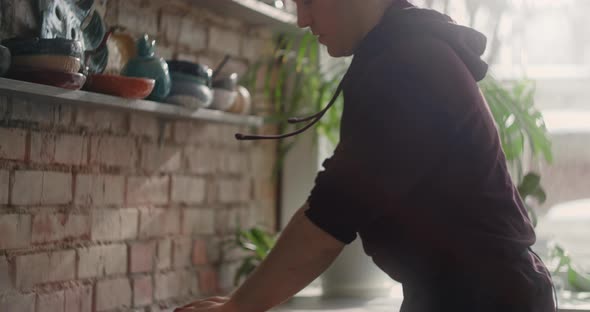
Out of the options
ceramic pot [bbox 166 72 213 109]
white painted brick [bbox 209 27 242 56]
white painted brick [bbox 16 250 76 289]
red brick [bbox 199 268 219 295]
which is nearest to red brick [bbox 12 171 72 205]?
white painted brick [bbox 16 250 76 289]

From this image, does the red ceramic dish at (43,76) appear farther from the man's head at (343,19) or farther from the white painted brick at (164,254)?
the white painted brick at (164,254)

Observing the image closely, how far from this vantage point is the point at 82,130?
207cm

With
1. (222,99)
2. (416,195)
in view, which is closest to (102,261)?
(222,99)

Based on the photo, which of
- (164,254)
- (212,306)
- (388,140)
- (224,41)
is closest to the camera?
(388,140)

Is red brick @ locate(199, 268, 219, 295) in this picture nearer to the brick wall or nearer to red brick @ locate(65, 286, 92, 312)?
the brick wall

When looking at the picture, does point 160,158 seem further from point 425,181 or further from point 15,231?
point 425,181

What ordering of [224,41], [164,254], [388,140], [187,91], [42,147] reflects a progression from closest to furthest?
[388,140]
[42,147]
[187,91]
[164,254]
[224,41]

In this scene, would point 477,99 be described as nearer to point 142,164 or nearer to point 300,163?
point 142,164

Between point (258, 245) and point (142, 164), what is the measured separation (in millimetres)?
516

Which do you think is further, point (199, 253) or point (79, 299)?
Result: point (199, 253)

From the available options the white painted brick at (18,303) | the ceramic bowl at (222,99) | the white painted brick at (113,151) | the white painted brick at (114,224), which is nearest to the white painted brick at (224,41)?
the ceramic bowl at (222,99)

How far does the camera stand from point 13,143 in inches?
72.6

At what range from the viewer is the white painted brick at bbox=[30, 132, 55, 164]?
6.25 feet

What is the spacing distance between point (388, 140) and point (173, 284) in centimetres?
136
